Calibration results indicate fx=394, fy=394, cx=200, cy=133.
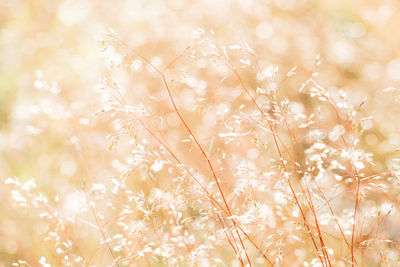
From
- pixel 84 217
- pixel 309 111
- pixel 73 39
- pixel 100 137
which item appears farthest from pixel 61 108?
pixel 309 111

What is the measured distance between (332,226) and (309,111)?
91 centimetres

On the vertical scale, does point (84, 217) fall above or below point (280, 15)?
below

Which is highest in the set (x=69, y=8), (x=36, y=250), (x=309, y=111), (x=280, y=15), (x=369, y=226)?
(x=69, y=8)

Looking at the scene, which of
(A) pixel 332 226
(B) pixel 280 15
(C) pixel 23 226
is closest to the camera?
(A) pixel 332 226

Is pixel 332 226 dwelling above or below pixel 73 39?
below

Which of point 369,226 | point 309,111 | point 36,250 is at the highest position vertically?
point 309,111

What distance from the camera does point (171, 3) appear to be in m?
3.32

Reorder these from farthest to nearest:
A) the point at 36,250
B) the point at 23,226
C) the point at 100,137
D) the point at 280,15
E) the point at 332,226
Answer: the point at 280,15
the point at 100,137
the point at 23,226
the point at 36,250
the point at 332,226

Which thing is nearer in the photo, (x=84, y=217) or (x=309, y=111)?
(x=84, y=217)

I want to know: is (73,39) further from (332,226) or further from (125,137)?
(332,226)

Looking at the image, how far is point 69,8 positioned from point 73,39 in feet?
1.11

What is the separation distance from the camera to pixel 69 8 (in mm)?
3564

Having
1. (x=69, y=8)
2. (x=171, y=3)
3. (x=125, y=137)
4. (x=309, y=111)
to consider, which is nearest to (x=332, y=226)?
(x=309, y=111)

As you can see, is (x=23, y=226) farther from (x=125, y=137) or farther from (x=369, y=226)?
(x=369, y=226)
